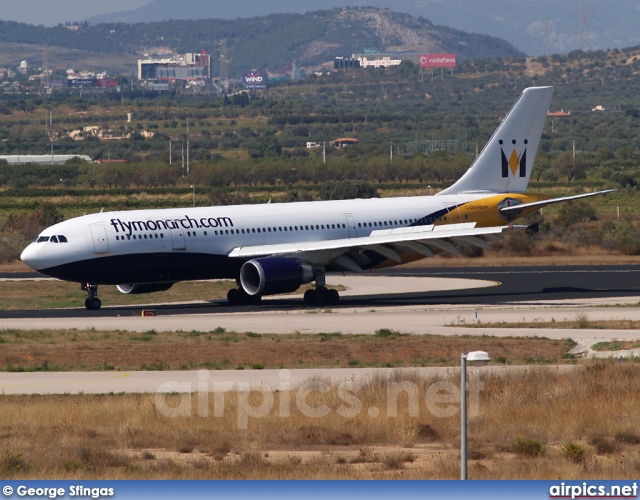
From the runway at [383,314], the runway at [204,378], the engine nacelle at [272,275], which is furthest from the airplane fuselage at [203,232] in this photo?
the runway at [204,378]

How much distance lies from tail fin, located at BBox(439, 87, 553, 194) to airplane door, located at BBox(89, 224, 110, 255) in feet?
61.4

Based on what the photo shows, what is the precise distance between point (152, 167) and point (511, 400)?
5337 inches

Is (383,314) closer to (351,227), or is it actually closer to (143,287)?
(351,227)

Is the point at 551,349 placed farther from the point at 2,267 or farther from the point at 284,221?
the point at 2,267

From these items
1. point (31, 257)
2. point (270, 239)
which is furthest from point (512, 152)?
point (31, 257)

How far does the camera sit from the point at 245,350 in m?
36.6

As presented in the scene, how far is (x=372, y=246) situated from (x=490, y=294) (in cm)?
666

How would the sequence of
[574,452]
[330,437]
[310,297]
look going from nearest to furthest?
[574,452], [330,437], [310,297]

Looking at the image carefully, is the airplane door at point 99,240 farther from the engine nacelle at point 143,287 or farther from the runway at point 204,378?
the runway at point 204,378

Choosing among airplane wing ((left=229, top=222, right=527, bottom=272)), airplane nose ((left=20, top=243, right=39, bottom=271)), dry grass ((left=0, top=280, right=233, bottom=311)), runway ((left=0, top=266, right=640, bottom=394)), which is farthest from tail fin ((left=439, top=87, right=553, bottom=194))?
airplane nose ((left=20, top=243, right=39, bottom=271))

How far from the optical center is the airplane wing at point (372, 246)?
51375 millimetres

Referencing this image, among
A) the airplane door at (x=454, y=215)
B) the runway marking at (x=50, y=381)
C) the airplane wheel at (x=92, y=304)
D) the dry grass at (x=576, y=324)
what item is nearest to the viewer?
the runway marking at (x=50, y=381)

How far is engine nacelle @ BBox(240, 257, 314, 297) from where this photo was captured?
49.7 meters

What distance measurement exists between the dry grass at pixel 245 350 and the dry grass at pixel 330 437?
5.92 m
